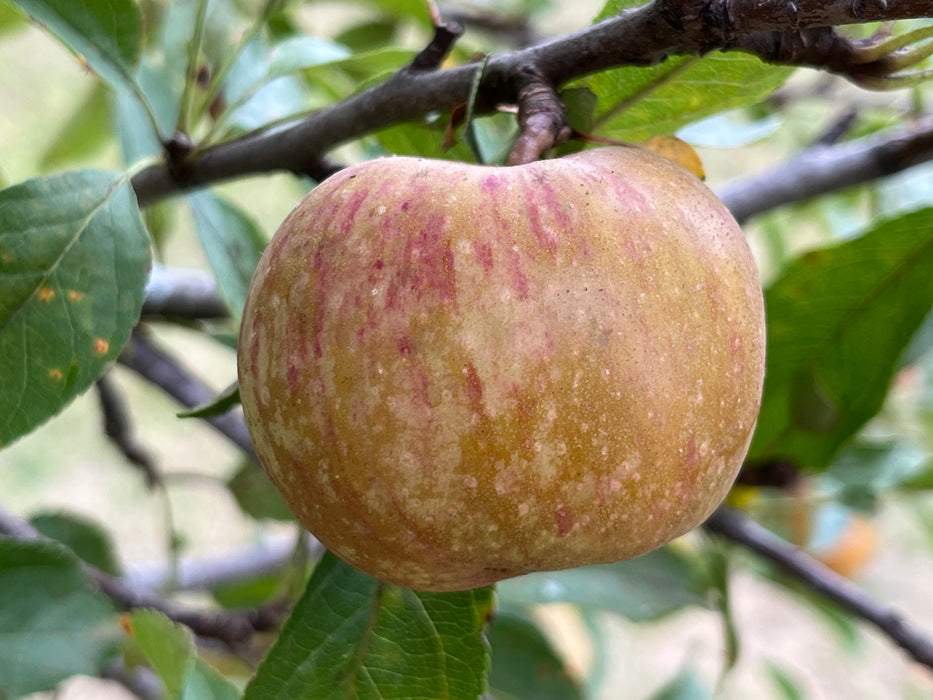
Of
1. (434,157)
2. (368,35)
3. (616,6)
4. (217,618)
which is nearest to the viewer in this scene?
(616,6)

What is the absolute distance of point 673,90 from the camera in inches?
24.0

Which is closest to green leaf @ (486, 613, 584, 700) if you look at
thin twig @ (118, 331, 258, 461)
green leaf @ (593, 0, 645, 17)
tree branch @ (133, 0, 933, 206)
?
thin twig @ (118, 331, 258, 461)

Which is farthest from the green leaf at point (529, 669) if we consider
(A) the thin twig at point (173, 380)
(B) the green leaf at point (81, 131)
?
(B) the green leaf at point (81, 131)

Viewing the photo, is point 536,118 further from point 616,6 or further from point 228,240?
point 228,240

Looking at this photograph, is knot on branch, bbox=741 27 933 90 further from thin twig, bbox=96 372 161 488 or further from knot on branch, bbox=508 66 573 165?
thin twig, bbox=96 372 161 488

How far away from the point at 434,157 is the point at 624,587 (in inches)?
22.9

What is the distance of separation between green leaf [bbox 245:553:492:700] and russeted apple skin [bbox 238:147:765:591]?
126mm

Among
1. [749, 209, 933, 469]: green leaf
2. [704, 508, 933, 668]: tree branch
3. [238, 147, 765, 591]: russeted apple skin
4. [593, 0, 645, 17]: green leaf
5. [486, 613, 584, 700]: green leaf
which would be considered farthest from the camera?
[486, 613, 584, 700]: green leaf

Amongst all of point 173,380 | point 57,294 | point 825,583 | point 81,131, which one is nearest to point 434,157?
point 57,294

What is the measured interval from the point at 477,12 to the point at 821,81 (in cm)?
70

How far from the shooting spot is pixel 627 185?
1.56ft

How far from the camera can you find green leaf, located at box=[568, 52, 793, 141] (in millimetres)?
581

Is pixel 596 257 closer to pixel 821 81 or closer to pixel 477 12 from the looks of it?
pixel 477 12

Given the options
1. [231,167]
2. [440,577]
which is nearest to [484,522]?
[440,577]
